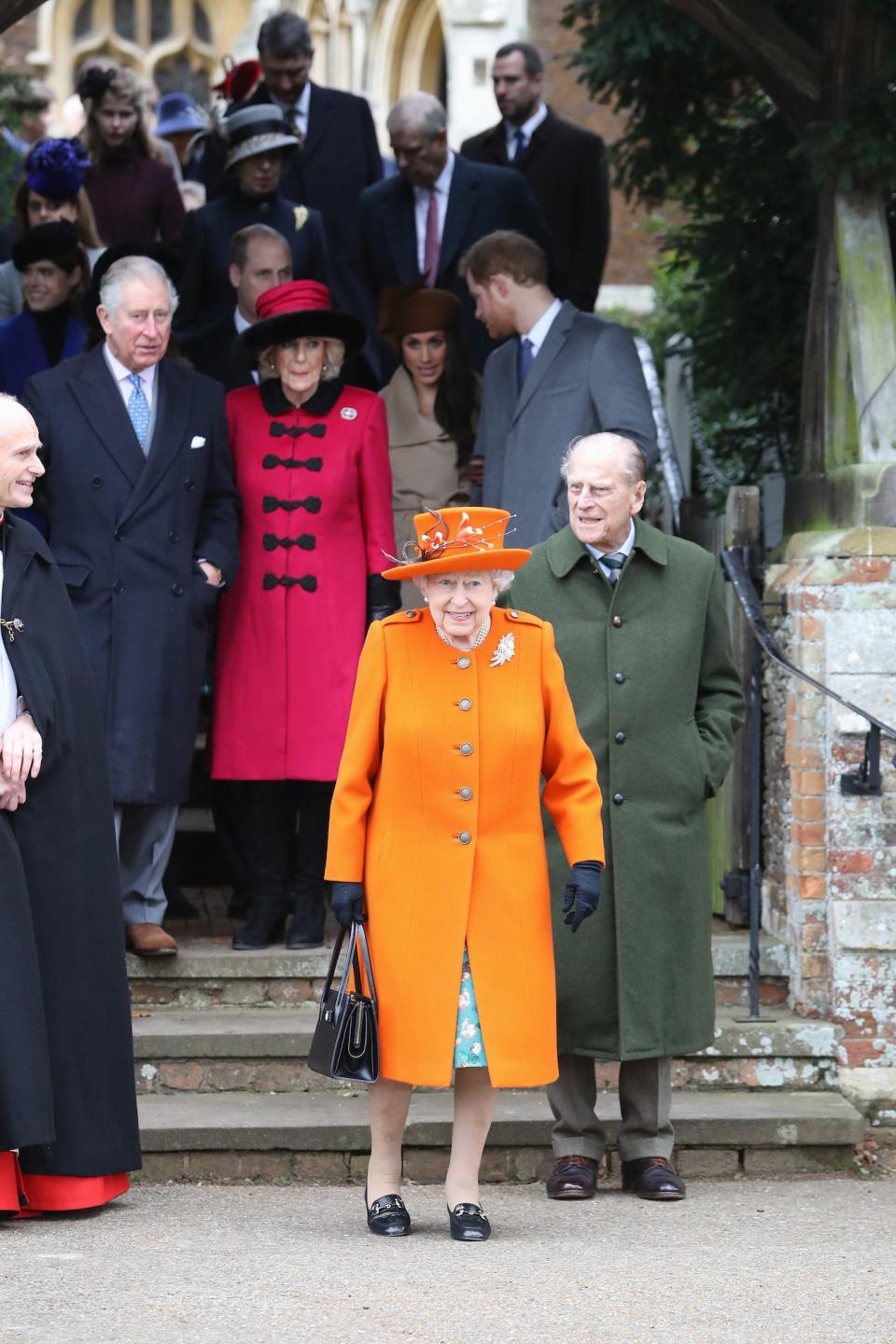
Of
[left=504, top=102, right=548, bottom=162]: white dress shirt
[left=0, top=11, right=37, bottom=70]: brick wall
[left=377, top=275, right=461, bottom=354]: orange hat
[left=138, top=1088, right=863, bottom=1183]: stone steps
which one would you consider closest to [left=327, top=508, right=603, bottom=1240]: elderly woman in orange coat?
[left=138, top=1088, right=863, bottom=1183]: stone steps

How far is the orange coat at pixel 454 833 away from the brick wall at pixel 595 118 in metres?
18.4

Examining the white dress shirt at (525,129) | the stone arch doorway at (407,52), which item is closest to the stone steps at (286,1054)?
the white dress shirt at (525,129)

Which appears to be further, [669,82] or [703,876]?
[669,82]

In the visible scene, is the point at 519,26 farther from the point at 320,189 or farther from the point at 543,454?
the point at 543,454

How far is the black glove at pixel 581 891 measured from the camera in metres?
5.16

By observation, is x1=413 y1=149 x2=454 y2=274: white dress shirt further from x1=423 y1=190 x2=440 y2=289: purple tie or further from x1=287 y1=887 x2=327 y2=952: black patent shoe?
x1=287 y1=887 x2=327 y2=952: black patent shoe

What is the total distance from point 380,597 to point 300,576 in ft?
0.86

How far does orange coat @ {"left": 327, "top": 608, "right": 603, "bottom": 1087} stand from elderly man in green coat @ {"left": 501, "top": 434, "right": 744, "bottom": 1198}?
0.41 m

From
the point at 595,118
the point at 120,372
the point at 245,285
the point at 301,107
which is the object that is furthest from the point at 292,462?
the point at 595,118

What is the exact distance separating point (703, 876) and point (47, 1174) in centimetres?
178

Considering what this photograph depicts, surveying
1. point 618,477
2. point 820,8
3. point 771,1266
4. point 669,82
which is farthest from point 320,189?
point 771,1266

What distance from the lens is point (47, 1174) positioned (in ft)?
17.7

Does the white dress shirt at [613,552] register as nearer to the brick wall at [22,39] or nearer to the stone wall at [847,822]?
→ the stone wall at [847,822]

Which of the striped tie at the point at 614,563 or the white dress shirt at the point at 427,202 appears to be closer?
the striped tie at the point at 614,563
